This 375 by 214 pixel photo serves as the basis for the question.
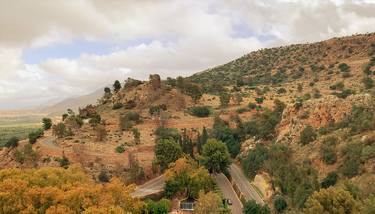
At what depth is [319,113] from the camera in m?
79.4

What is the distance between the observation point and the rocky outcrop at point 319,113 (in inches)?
3007

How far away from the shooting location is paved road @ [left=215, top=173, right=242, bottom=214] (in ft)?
219

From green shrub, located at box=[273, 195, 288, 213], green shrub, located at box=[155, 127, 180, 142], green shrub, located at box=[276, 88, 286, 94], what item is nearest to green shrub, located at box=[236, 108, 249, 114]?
green shrub, located at box=[276, 88, 286, 94]

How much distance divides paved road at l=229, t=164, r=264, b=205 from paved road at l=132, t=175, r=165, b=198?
1320cm

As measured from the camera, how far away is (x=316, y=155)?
65.9 meters

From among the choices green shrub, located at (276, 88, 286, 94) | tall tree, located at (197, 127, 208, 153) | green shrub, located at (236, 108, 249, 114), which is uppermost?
green shrub, located at (276, 88, 286, 94)

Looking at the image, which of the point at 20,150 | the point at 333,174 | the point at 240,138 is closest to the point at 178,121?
the point at 240,138

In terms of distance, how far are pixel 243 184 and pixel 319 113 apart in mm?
18673

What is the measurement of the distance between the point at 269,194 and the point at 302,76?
8545 centimetres

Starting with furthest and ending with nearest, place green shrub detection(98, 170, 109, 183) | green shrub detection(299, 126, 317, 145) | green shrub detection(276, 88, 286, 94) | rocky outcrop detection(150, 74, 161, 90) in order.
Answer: green shrub detection(276, 88, 286, 94), rocky outcrop detection(150, 74, 161, 90), green shrub detection(98, 170, 109, 183), green shrub detection(299, 126, 317, 145)

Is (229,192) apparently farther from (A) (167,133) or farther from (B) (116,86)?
(B) (116,86)

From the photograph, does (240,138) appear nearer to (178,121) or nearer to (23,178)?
(178,121)

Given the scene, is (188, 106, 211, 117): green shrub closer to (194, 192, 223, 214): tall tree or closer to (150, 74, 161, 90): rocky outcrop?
(150, 74, 161, 90): rocky outcrop

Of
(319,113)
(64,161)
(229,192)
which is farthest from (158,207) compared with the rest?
(319,113)
